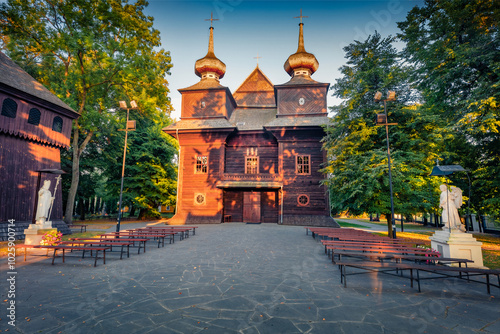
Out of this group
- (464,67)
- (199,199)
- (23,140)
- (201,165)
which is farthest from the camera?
(201,165)

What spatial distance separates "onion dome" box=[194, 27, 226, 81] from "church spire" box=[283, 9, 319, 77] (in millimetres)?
7862

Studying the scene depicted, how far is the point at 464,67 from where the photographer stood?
34.6 ft

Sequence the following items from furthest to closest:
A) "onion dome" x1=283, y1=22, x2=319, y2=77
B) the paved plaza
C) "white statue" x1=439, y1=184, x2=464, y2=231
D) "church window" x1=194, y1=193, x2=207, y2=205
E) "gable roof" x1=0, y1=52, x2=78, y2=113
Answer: "onion dome" x1=283, y1=22, x2=319, y2=77, "church window" x1=194, y1=193, x2=207, y2=205, "gable roof" x1=0, y1=52, x2=78, y2=113, "white statue" x1=439, y1=184, x2=464, y2=231, the paved plaza

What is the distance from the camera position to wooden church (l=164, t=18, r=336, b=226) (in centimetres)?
2102

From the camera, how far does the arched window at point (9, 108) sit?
13.1 metres

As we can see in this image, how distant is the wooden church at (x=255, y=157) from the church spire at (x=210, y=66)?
1809 mm

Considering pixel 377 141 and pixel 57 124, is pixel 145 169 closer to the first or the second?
pixel 57 124

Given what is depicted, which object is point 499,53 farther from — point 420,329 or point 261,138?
point 261,138

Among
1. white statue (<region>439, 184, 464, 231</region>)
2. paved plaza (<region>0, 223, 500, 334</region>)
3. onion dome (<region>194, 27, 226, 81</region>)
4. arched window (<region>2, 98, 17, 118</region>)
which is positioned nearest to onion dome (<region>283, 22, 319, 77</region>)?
onion dome (<region>194, 27, 226, 81</region>)

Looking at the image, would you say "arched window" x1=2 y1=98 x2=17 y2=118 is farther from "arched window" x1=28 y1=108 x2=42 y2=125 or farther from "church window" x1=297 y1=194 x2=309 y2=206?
"church window" x1=297 y1=194 x2=309 y2=206

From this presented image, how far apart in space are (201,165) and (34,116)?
12.8m

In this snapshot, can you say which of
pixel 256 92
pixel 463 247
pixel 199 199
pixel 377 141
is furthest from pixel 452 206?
pixel 256 92

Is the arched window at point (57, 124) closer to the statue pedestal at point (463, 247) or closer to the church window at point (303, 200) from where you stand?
the church window at point (303, 200)

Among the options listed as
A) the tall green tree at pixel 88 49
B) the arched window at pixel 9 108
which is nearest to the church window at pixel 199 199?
the tall green tree at pixel 88 49
